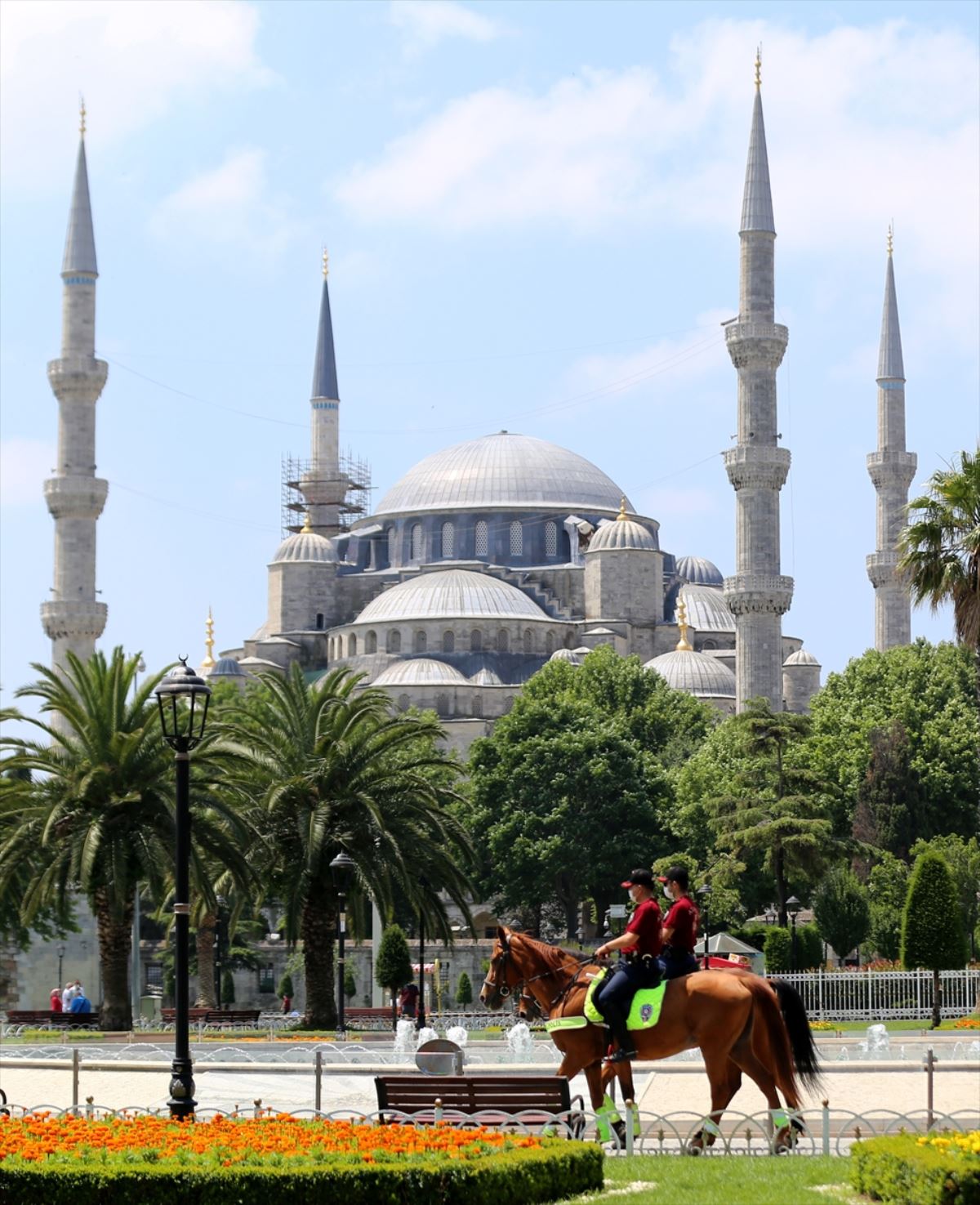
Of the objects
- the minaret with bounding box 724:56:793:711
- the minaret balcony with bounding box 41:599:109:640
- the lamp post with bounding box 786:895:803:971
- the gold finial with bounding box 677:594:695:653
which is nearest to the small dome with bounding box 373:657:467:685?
the gold finial with bounding box 677:594:695:653

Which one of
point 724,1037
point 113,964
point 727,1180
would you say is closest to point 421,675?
point 113,964

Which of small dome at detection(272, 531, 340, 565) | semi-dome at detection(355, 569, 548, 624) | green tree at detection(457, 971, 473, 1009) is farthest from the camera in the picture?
small dome at detection(272, 531, 340, 565)

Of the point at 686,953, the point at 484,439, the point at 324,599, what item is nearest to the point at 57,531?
the point at 324,599

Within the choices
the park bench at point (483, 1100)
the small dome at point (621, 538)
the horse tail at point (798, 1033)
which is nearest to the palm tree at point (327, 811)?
the park bench at point (483, 1100)

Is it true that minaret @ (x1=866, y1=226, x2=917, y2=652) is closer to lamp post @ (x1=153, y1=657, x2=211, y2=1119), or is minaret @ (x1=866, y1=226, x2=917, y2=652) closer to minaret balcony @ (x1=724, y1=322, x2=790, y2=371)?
minaret balcony @ (x1=724, y1=322, x2=790, y2=371)

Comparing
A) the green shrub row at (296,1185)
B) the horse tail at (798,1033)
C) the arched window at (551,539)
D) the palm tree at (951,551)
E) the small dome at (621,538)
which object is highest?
the arched window at (551,539)

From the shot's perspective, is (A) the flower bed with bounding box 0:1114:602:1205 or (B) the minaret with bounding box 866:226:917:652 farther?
(B) the minaret with bounding box 866:226:917:652

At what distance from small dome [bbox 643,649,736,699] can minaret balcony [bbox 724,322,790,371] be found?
51.8 feet

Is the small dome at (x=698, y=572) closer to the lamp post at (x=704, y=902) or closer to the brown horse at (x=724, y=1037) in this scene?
the lamp post at (x=704, y=902)

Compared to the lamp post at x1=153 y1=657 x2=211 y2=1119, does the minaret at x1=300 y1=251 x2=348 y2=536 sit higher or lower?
higher

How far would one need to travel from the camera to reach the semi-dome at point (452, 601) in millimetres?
79938

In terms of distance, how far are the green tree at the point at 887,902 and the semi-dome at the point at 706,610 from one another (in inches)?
1426

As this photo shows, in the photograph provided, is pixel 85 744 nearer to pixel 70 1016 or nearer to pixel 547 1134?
pixel 70 1016

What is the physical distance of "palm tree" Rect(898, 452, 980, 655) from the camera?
84.0ft
